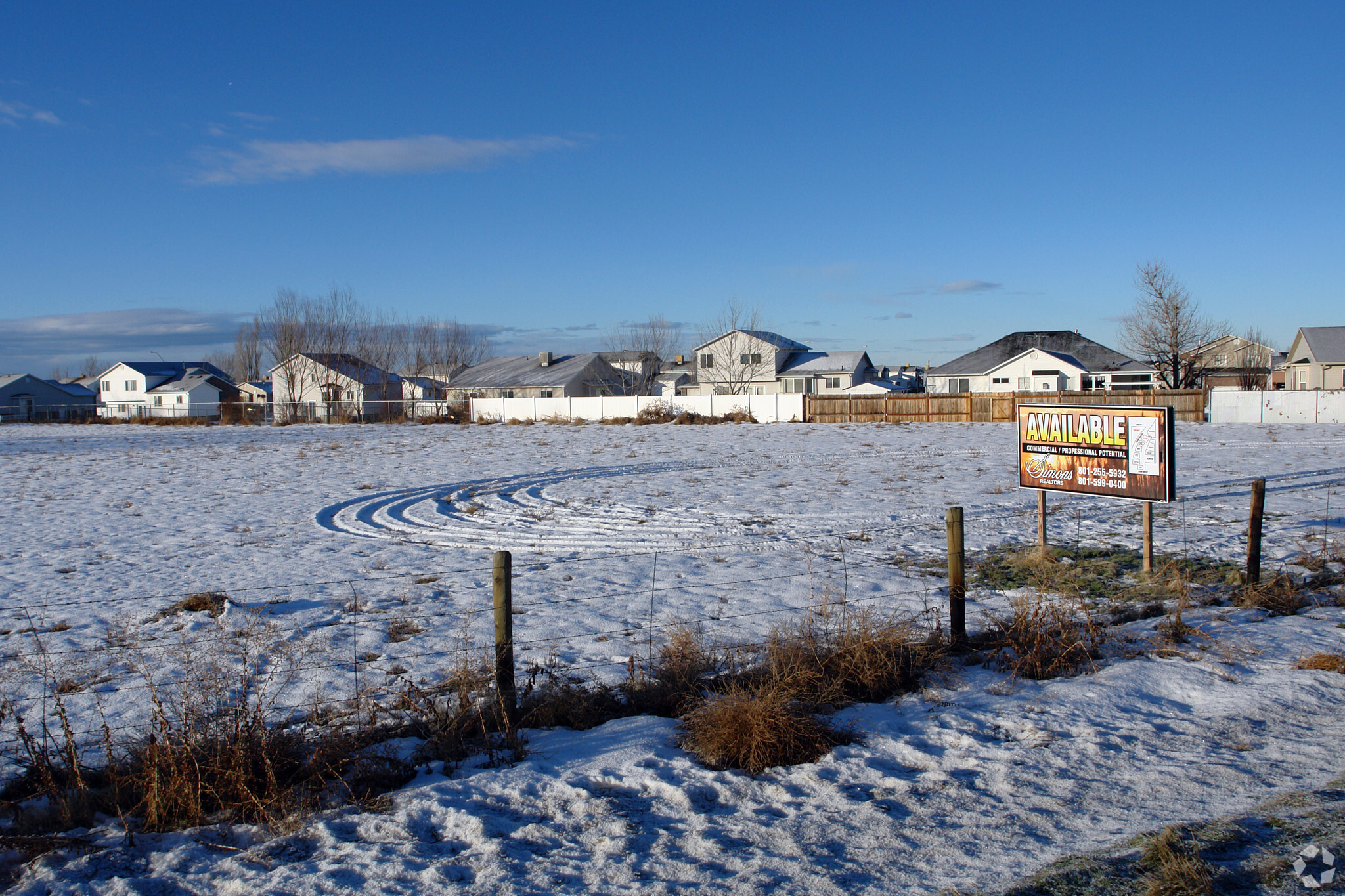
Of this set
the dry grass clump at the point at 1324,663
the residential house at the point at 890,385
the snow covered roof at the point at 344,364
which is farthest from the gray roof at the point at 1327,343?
the snow covered roof at the point at 344,364

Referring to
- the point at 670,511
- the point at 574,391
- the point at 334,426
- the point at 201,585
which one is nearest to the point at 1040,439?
the point at 670,511

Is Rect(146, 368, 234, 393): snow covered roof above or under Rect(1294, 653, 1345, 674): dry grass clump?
above

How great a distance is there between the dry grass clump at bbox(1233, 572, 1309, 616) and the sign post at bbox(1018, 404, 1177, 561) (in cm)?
113

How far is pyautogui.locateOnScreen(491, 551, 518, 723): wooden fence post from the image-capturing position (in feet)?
17.4

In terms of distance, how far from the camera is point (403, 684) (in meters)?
6.19

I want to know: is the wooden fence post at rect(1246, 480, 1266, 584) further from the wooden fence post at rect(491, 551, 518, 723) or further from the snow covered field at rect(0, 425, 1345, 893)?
the wooden fence post at rect(491, 551, 518, 723)

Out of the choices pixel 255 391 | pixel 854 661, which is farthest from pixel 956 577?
pixel 255 391

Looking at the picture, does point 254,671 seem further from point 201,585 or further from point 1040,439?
point 1040,439

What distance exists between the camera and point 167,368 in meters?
89.8

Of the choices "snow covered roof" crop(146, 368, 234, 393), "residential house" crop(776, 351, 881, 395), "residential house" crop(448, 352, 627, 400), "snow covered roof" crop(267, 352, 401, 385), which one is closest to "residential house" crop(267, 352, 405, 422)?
"snow covered roof" crop(267, 352, 401, 385)

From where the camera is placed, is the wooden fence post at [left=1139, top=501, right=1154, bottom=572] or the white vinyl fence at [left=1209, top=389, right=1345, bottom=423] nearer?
the wooden fence post at [left=1139, top=501, right=1154, bottom=572]

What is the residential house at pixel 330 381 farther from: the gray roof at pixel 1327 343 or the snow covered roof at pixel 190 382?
the gray roof at pixel 1327 343

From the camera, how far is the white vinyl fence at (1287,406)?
38.5 m

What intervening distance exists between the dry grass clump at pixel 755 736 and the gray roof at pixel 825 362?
64326mm
